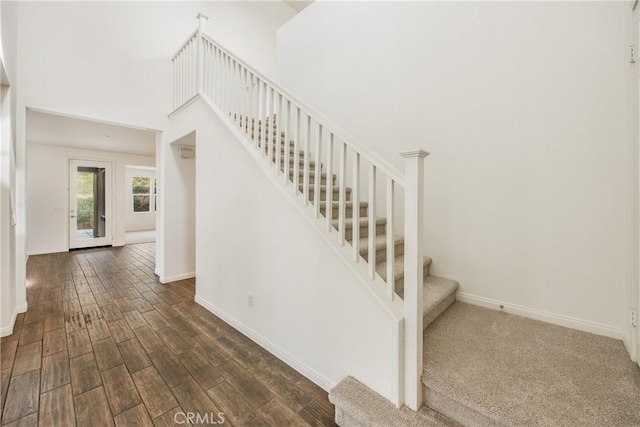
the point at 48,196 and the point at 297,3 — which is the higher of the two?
the point at 297,3

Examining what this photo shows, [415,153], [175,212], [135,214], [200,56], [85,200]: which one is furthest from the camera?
[135,214]

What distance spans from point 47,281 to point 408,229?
5436 mm

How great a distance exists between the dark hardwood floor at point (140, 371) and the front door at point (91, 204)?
4.06m

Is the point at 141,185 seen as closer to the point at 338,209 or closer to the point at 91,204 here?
the point at 91,204

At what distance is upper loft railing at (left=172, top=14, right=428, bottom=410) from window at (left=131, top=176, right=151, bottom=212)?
7991 mm

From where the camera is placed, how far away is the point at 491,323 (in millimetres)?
2008

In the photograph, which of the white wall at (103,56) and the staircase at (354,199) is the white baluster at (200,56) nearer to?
the staircase at (354,199)

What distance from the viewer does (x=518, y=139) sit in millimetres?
2109

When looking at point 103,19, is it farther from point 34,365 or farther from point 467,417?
point 467,417

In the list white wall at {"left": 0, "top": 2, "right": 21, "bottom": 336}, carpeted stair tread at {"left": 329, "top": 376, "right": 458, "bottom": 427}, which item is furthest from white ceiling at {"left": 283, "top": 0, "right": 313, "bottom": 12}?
carpeted stair tread at {"left": 329, "top": 376, "right": 458, "bottom": 427}

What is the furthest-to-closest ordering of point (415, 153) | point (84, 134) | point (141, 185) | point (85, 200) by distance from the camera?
point (141, 185), point (85, 200), point (84, 134), point (415, 153)

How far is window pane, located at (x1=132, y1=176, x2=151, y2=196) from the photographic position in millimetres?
10203

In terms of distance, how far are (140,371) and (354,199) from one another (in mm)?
2035

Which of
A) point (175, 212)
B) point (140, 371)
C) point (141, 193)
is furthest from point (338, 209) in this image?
point (141, 193)
